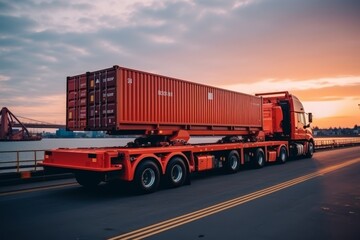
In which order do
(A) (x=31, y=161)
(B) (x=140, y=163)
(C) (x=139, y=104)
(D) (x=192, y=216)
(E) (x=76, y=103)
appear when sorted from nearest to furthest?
1. (D) (x=192, y=216)
2. (B) (x=140, y=163)
3. (C) (x=139, y=104)
4. (E) (x=76, y=103)
5. (A) (x=31, y=161)

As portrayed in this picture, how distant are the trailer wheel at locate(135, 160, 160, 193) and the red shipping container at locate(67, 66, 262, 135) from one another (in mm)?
1632

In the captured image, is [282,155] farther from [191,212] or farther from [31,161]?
[31,161]

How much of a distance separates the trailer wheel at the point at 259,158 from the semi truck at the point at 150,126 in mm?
53

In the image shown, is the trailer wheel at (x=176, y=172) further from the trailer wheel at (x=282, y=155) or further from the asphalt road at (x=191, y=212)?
the trailer wheel at (x=282, y=155)

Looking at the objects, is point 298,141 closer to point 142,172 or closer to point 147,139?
point 147,139

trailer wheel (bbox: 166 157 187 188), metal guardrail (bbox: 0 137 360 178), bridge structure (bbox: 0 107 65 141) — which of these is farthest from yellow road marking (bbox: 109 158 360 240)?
bridge structure (bbox: 0 107 65 141)

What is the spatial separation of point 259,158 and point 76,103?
9.90 meters

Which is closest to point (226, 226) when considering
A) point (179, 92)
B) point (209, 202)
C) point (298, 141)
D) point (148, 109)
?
point (209, 202)

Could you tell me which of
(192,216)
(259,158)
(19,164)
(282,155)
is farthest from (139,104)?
(19,164)

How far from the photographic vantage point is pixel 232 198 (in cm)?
832

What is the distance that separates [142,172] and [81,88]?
426 centimetres

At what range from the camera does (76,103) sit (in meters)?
11.4

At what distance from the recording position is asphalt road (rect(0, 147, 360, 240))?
216 inches

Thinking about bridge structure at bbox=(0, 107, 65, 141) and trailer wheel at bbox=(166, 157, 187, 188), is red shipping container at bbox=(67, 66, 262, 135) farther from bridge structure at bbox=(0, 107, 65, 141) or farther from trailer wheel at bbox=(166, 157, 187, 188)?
bridge structure at bbox=(0, 107, 65, 141)
